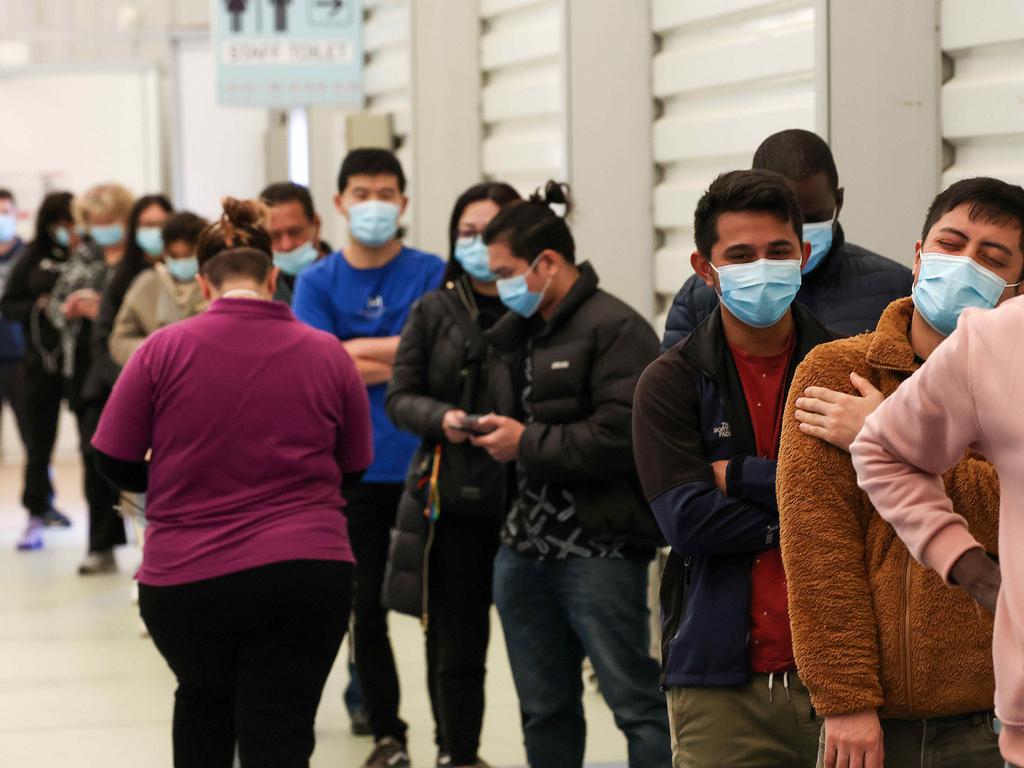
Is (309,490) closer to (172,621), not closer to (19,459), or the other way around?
(172,621)

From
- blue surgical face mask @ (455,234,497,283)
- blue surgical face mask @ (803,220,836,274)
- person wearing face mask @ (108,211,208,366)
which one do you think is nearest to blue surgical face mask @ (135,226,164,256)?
person wearing face mask @ (108,211,208,366)

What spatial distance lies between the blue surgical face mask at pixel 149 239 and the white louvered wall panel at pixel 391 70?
136 cm

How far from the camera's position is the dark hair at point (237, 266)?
4105mm

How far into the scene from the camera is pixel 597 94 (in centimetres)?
633

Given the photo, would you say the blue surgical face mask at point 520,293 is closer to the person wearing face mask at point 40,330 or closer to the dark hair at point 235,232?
the dark hair at point 235,232

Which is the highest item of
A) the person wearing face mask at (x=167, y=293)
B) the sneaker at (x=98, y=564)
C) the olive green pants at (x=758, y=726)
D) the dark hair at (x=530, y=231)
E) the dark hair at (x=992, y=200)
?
the dark hair at (x=992, y=200)

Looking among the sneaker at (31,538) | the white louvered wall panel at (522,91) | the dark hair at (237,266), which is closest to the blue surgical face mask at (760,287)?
the dark hair at (237,266)

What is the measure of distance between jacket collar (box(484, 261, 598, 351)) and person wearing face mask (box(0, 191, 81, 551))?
5.26 m

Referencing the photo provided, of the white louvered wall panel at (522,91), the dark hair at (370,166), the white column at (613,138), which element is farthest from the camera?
the white louvered wall panel at (522,91)

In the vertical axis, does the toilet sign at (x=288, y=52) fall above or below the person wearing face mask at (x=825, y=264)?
above

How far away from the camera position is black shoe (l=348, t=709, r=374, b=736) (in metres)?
5.89

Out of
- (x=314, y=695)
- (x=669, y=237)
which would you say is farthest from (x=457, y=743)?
(x=669, y=237)

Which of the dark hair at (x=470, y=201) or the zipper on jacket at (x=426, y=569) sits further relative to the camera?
the dark hair at (x=470, y=201)

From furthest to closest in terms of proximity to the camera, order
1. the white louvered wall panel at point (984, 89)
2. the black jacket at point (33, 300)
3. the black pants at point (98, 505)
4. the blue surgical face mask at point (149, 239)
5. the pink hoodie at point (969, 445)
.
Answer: the black jacket at point (33, 300), the black pants at point (98, 505), the blue surgical face mask at point (149, 239), the white louvered wall panel at point (984, 89), the pink hoodie at point (969, 445)
